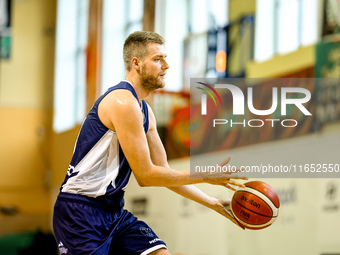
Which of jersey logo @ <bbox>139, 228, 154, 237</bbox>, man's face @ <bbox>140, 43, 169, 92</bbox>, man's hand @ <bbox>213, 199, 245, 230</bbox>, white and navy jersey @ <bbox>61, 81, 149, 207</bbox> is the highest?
man's face @ <bbox>140, 43, 169, 92</bbox>

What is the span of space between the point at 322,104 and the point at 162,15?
6.44m

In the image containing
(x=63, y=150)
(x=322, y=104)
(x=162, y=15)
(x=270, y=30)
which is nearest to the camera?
(x=322, y=104)

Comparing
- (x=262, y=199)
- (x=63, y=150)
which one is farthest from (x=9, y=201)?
(x=262, y=199)

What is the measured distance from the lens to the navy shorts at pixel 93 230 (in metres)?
4.05

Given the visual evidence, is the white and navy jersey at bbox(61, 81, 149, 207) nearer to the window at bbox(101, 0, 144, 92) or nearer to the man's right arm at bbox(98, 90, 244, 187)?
the man's right arm at bbox(98, 90, 244, 187)

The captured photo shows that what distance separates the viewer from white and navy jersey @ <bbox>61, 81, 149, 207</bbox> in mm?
4117

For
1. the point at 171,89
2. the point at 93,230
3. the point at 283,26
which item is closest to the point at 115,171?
the point at 93,230

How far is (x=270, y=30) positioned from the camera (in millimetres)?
10516

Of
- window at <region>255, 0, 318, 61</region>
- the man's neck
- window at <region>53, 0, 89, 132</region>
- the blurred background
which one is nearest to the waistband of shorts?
the man's neck

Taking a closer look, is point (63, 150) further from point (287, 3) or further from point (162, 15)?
point (287, 3)

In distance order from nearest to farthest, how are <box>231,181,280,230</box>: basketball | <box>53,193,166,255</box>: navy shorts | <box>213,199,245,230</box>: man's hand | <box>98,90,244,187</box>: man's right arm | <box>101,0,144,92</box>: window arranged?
<box>98,90,244,187</box>: man's right arm, <box>53,193,166,255</box>: navy shorts, <box>231,181,280,230</box>: basketball, <box>213,199,245,230</box>: man's hand, <box>101,0,144,92</box>: window

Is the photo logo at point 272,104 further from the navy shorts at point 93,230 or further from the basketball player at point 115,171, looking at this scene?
the navy shorts at point 93,230

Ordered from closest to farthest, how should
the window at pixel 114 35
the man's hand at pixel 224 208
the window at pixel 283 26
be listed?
1. the man's hand at pixel 224 208
2. the window at pixel 283 26
3. the window at pixel 114 35

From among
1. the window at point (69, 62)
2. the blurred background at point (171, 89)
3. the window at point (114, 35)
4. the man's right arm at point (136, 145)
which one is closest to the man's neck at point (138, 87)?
the man's right arm at point (136, 145)
